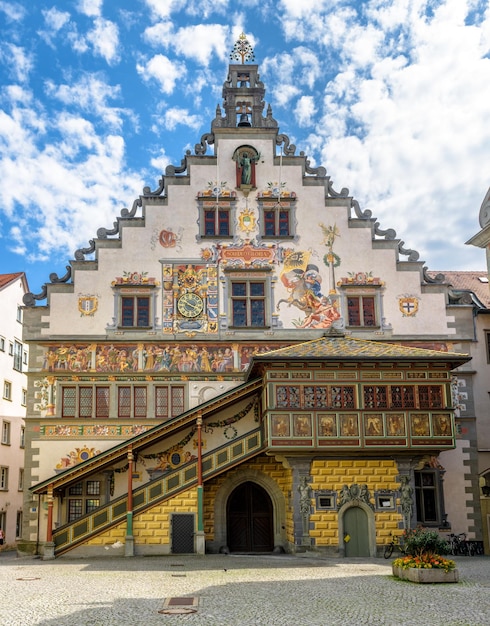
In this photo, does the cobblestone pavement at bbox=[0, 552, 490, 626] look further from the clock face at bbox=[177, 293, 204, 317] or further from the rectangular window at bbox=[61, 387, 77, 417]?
the clock face at bbox=[177, 293, 204, 317]

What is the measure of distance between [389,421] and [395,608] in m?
12.6

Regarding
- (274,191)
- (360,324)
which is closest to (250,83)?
(274,191)

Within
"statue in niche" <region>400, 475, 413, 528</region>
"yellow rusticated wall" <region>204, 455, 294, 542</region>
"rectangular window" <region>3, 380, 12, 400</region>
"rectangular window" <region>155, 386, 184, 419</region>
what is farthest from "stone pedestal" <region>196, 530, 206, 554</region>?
"rectangular window" <region>3, 380, 12, 400</region>

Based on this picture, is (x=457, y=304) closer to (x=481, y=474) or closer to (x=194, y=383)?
(x=481, y=474)

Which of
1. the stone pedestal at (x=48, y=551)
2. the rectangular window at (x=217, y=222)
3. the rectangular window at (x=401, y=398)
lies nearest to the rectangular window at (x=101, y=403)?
the stone pedestal at (x=48, y=551)

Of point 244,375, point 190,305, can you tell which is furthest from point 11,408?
point 244,375

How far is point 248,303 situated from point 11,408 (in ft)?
54.6

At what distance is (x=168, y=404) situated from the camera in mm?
30297

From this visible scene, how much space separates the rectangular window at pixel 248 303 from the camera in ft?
102

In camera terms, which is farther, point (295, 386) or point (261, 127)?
point (261, 127)

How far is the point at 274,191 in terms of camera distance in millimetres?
32406

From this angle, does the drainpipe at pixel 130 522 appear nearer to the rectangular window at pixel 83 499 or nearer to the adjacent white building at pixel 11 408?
the rectangular window at pixel 83 499

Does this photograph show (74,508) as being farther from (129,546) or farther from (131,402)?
(131,402)

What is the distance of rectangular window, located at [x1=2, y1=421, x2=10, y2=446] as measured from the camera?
4056cm
